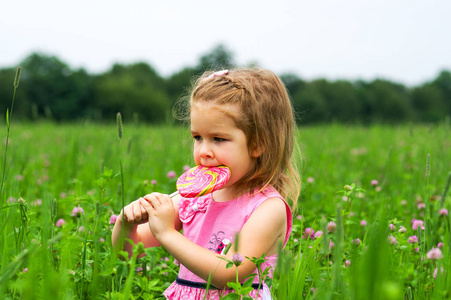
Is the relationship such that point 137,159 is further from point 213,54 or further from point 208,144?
point 213,54

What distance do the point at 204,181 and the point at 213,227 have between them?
0.22 meters

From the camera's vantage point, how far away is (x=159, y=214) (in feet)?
5.03

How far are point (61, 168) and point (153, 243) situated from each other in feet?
8.44

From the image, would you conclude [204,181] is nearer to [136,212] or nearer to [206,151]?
[206,151]

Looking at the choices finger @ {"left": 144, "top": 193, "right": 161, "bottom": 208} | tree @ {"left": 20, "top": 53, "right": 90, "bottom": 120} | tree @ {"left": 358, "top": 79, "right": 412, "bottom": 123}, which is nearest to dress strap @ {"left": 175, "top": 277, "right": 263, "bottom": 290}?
finger @ {"left": 144, "top": 193, "right": 161, "bottom": 208}

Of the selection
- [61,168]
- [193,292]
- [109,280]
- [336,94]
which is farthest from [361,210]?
[336,94]

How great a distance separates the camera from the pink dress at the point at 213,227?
63.5 inches

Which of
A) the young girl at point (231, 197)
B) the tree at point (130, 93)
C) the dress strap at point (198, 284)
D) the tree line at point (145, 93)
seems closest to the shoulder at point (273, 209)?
the young girl at point (231, 197)

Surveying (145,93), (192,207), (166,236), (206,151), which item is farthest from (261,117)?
(145,93)

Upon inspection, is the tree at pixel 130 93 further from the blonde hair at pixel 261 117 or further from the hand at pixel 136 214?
the hand at pixel 136 214

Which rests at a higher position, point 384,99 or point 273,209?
point 273,209

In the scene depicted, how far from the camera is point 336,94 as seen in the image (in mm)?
50188

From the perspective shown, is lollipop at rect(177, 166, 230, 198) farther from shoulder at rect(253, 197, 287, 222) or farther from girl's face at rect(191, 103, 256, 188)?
shoulder at rect(253, 197, 287, 222)

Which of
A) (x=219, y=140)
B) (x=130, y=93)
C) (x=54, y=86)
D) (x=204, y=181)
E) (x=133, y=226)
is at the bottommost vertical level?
(x=130, y=93)
